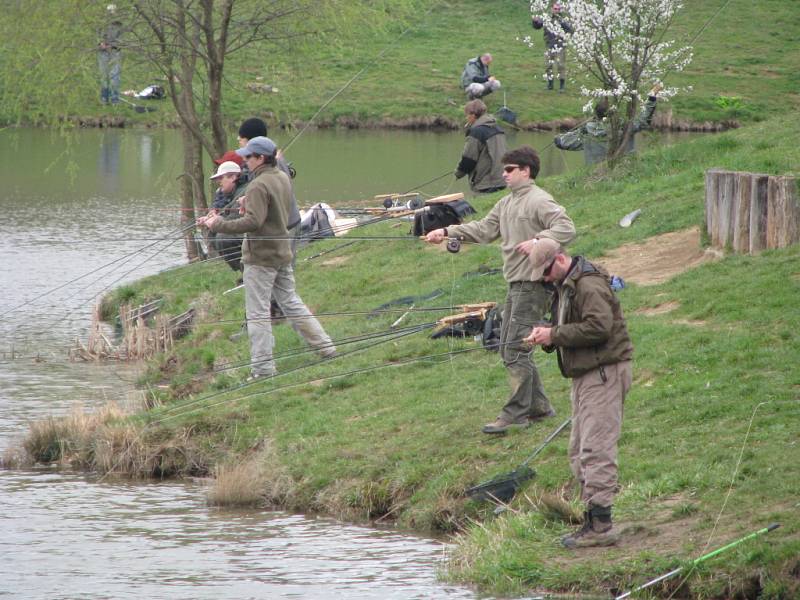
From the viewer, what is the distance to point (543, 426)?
8758 millimetres

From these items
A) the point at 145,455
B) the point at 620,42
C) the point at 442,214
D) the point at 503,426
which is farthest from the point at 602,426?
the point at 620,42

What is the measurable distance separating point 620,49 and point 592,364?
451 inches

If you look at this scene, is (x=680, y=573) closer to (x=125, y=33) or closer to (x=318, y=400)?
(x=318, y=400)

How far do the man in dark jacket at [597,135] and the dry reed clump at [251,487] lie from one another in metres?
9.02

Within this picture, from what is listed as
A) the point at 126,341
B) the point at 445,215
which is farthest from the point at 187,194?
the point at 445,215

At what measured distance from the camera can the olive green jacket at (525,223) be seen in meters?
8.20

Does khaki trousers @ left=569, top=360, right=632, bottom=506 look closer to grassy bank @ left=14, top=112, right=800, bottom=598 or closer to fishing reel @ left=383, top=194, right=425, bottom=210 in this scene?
grassy bank @ left=14, top=112, right=800, bottom=598

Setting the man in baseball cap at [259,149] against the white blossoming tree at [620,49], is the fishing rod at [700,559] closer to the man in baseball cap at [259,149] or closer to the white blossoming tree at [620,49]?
the man in baseball cap at [259,149]

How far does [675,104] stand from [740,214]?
25.0m

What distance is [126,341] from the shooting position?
14547 millimetres

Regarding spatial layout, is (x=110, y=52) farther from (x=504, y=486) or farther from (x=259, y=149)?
(x=504, y=486)

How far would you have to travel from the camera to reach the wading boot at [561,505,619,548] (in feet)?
22.7

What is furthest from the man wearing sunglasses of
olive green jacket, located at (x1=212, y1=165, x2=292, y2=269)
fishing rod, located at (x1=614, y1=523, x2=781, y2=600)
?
olive green jacket, located at (x1=212, y1=165, x2=292, y2=269)

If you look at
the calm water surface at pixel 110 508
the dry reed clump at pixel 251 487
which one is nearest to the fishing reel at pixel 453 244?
the calm water surface at pixel 110 508
